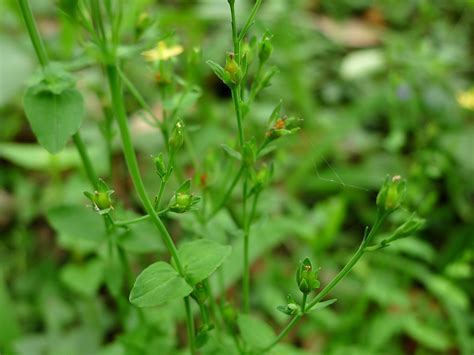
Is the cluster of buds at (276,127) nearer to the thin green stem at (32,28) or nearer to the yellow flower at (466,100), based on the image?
the thin green stem at (32,28)

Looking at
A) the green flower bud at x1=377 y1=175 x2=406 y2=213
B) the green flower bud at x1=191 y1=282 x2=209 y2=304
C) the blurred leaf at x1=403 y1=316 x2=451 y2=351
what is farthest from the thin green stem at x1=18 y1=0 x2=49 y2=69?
the blurred leaf at x1=403 y1=316 x2=451 y2=351

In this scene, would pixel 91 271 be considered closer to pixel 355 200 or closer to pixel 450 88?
pixel 355 200

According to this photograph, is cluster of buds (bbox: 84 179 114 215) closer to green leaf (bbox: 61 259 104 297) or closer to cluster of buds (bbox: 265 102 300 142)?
cluster of buds (bbox: 265 102 300 142)

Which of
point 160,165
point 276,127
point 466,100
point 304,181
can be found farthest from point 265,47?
point 466,100

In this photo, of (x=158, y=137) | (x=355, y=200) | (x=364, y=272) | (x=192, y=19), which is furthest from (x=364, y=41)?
(x=364, y=272)

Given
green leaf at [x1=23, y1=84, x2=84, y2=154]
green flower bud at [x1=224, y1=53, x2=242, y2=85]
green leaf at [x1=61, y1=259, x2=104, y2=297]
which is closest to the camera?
green flower bud at [x1=224, y1=53, x2=242, y2=85]

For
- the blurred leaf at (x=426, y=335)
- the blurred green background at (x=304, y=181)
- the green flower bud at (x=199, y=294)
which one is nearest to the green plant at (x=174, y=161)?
the green flower bud at (x=199, y=294)
